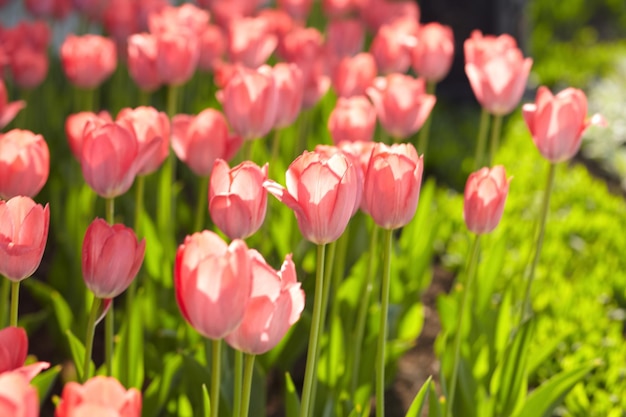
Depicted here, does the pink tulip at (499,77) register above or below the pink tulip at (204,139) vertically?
above

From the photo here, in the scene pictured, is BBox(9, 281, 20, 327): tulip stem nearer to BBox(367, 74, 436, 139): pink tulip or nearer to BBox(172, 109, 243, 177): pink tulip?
BBox(172, 109, 243, 177): pink tulip

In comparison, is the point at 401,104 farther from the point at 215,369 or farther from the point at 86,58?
the point at 215,369

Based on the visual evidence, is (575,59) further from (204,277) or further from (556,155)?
(204,277)

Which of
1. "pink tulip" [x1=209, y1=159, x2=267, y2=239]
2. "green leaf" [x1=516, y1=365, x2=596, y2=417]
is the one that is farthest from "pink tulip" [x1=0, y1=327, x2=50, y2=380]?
"green leaf" [x1=516, y1=365, x2=596, y2=417]

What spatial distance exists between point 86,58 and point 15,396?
2.07m

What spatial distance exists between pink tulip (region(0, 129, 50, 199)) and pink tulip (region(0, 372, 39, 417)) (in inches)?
33.5

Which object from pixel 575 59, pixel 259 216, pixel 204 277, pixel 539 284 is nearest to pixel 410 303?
pixel 539 284

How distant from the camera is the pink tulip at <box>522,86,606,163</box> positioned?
196 cm

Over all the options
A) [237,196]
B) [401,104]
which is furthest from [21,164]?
[401,104]

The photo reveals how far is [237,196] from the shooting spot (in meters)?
1.46

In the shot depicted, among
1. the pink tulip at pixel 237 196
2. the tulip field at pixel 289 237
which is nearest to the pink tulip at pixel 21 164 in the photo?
the tulip field at pixel 289 237

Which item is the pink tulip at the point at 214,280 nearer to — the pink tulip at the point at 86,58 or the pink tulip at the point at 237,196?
the pink tulip at the point at 237,196

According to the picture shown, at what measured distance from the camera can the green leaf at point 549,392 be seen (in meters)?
1.95

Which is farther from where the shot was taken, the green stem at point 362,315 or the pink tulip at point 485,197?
the green stem at point 362,315
